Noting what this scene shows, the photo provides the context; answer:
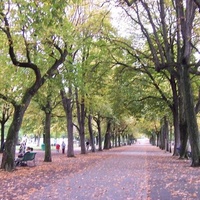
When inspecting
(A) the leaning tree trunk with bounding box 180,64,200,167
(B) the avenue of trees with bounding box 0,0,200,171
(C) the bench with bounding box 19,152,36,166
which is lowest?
(C) the bench with bounding box 19,152,36,166

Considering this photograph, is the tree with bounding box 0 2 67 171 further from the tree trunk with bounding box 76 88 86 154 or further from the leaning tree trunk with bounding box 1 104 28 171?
the tree trunk with bounding box 76 88 86 154

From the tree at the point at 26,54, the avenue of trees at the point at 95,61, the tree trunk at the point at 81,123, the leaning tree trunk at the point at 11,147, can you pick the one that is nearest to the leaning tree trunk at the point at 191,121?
the avenue of trees at the point at 95,61

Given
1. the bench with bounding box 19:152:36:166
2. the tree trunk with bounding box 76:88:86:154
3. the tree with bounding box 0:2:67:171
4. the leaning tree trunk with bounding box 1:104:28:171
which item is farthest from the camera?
the tree trunk with bounding box 76:88:86:154

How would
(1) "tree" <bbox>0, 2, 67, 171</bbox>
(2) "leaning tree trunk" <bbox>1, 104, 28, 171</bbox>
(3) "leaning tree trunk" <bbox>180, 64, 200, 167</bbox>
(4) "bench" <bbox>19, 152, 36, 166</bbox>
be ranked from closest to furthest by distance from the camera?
(1) "tree" <bbox>0, 2, 67, 171</bbox> < (2) "leaning tree trunk" <bbox>1, 104, 28, 171</bbox> < (3) "leaning tree trunk" <bbox>180, 64, 200, 167</bbox> < (4) "bench" <bbox>19, 152, 36, 166</bbox>

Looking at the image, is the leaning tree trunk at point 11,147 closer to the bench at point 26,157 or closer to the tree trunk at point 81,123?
the bench at point 26,157

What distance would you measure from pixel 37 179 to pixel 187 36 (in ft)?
32.6

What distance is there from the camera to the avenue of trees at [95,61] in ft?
47.9

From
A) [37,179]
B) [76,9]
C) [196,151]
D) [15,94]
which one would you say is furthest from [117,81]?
[37,179]

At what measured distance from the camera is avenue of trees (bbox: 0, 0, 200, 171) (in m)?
14.6

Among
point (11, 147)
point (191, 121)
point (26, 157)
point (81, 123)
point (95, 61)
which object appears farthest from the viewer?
point (81, 123)

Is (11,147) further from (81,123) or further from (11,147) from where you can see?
(81,123)

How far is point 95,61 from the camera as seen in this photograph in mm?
27578

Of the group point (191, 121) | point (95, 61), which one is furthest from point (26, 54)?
point (95, 61)

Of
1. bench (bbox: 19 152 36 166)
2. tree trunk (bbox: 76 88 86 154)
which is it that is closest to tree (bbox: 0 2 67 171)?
bench (bbox: 19 152 36 166)
